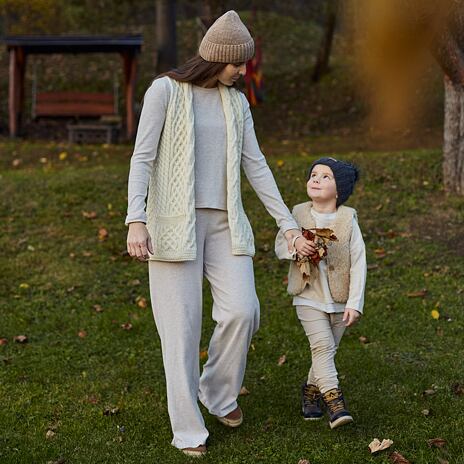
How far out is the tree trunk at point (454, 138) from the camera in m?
10.0

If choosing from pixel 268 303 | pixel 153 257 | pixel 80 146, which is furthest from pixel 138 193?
pixel 80 146

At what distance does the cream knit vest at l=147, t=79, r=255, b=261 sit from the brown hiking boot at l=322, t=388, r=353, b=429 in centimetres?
90

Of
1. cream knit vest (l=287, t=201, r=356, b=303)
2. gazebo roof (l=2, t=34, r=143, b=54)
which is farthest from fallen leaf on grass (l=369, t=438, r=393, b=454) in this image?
gazebo roof (l=2, t=34, r=143, b=54)

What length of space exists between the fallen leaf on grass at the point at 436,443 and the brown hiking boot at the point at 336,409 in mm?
434

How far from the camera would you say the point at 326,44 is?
20188 mm

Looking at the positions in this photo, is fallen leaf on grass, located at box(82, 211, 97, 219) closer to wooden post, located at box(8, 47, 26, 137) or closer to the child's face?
the child's face

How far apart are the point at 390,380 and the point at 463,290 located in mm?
2153

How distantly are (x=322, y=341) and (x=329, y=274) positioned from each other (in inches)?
14.1

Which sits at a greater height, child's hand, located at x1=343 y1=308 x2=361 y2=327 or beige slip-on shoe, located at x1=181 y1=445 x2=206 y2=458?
child's hand, located at x1=343 y1=308 x2=361 y2=327

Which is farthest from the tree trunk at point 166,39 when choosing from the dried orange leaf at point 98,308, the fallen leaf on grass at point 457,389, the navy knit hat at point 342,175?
the navy knit hat at point 342,175

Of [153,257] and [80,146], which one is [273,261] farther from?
[80,146]

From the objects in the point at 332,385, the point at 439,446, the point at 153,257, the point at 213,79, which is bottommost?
the point at 439,446

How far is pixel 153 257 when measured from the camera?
4.59 metres

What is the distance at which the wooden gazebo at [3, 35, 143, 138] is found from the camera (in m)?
15.7
